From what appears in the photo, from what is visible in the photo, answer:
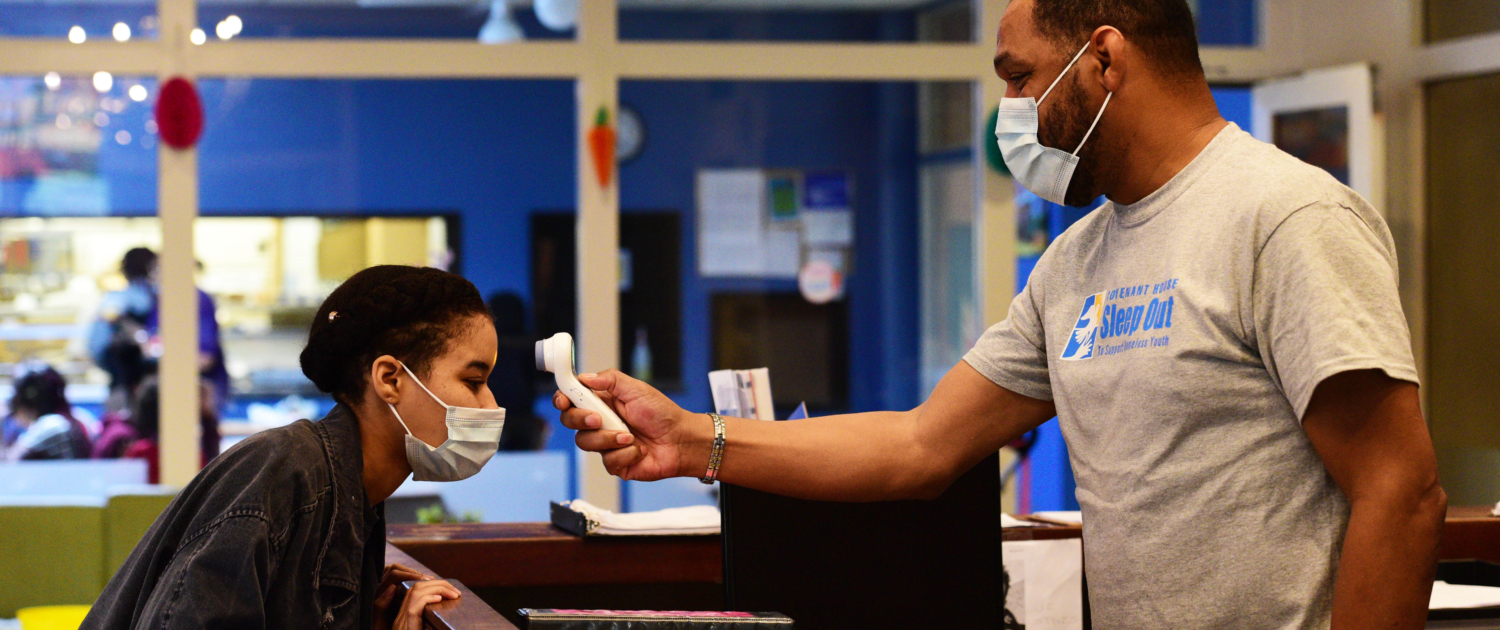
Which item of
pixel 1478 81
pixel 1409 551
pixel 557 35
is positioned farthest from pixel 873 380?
pixel 1409 551

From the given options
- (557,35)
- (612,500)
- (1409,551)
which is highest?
(557,35)

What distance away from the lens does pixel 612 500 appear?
14.6ft

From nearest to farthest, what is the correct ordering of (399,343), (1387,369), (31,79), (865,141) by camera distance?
(1387,369) → (399,343) → (31,79) → (865,141)

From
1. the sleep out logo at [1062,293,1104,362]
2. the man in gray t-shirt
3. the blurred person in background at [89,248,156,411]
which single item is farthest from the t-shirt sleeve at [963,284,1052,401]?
the blurred person in background at [89,248,156,411]

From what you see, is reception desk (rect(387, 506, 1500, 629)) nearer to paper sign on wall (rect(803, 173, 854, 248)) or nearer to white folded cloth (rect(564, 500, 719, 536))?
white folded cloth (rect(564, 500, 719, 536))

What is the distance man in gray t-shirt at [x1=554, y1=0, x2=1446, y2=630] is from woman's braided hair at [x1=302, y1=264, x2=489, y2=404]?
20 centimetres

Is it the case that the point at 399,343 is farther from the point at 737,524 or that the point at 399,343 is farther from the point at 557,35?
the point at 557,35

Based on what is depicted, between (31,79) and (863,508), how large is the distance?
12.2 ft

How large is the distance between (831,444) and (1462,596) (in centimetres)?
94

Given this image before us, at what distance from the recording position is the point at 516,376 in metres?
4.62

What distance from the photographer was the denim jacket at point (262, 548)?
1.26 m

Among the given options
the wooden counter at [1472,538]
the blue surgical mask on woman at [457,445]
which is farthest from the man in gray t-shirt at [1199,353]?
the wooden counter at [1472,538]

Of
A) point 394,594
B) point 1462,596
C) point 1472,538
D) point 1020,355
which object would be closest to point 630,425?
point 394,594

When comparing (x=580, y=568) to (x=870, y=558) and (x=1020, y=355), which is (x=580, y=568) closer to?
(x=870, y=558)
